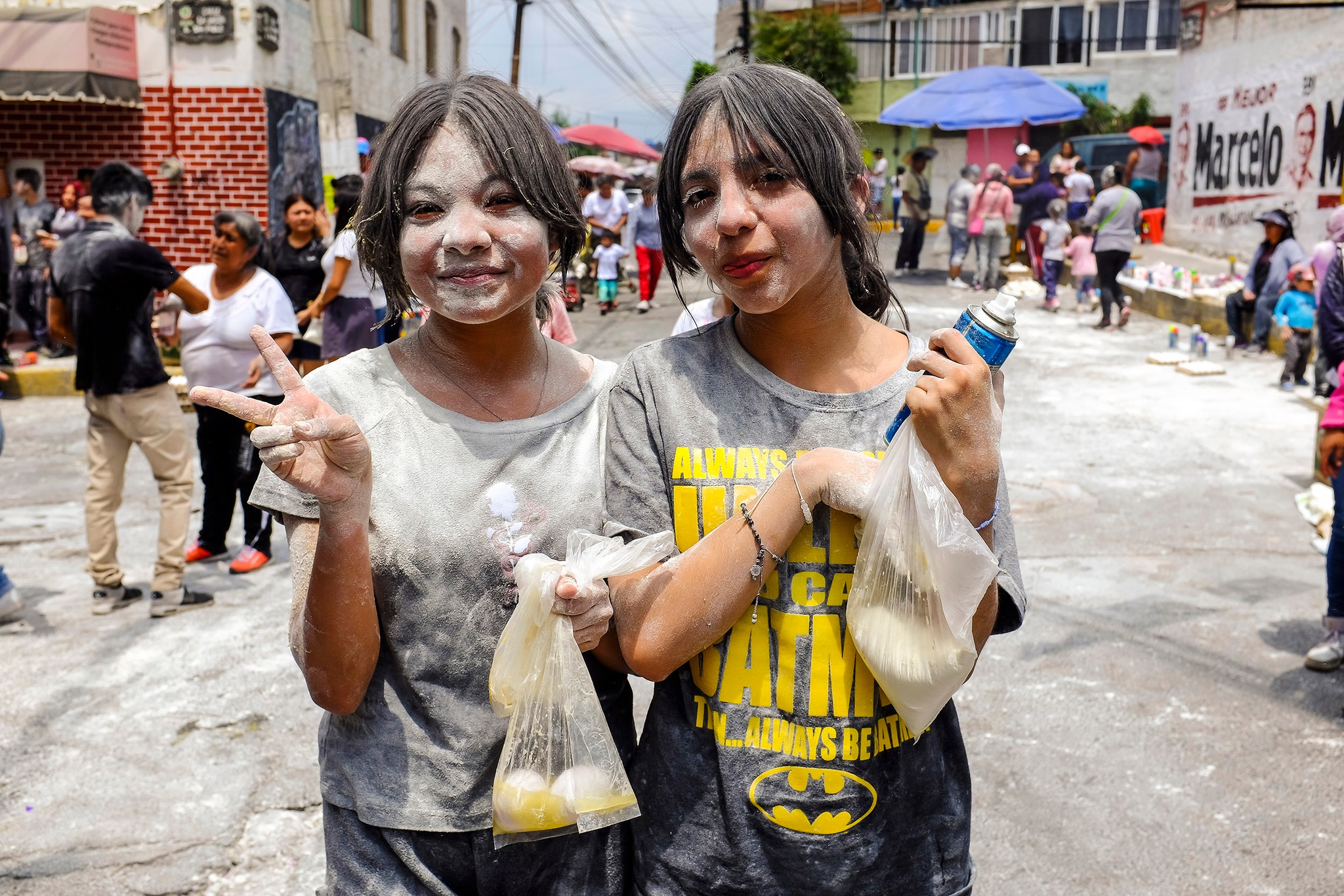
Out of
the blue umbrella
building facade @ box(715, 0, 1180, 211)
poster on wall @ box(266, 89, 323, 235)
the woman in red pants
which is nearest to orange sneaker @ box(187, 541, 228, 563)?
poster on wall @ box(266, 89, 323, 235)

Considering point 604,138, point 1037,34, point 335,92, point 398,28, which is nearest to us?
point 335,92

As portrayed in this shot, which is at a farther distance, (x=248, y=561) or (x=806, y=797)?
(x=248, y=561)

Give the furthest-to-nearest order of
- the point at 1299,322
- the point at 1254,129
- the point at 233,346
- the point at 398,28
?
the point at 398,28 < the point at 1254,129 < the point at 1299,322 < the point at 233,346

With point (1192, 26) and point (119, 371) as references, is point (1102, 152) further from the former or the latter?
point (119, 371)

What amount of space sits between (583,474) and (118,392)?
407 centimetres

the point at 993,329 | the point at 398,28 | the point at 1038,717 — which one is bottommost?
the point at 1038,717

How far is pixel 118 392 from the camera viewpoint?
16.3 ft

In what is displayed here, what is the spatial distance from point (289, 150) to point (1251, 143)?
12466mm

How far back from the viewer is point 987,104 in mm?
16094

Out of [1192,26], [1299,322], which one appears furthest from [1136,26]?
[1299,322]

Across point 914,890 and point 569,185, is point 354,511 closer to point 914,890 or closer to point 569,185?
point 569,185

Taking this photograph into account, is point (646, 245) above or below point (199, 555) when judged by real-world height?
above

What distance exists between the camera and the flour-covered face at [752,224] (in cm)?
147

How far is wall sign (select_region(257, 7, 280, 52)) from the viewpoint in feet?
35.4
